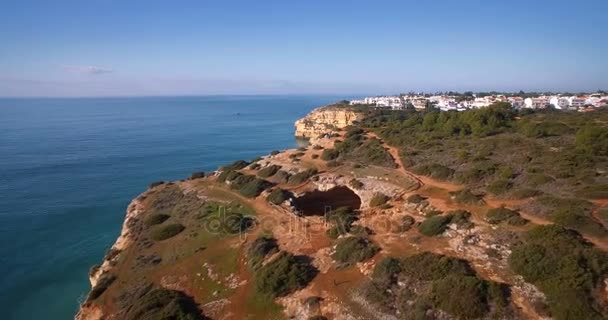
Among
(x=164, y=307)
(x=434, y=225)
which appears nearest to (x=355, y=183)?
(x=434, y=225)

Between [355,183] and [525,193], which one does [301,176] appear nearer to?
[355,183]

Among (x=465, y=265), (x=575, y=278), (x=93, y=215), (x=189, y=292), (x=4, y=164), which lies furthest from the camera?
(x=4, y=164)

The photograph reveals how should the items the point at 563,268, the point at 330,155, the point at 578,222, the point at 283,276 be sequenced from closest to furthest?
the point at 563,268 < the point at 578,222 < the point at 283,276 < the point at 330,155

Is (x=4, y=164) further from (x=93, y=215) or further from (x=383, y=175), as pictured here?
(x=383, y=175)

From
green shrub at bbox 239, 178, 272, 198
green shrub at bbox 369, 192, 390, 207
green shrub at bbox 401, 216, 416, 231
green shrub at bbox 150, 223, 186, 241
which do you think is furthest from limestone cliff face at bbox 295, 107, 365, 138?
green shrub at bbox 401, 216, 416, 231

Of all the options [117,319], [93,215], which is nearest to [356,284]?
[117,319]
